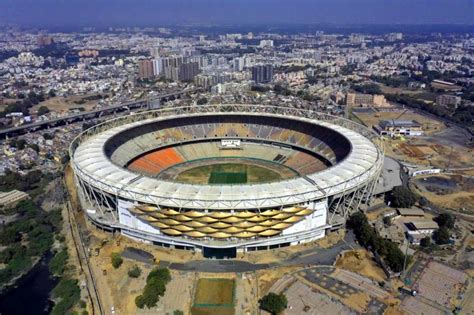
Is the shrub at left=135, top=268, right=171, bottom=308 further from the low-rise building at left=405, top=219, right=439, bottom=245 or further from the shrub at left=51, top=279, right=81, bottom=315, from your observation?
the low-rise building at left=405, top=219, right=439, bottom=245

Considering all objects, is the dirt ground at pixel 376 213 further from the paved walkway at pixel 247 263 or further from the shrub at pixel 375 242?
the paved walkway at pixel 247 263

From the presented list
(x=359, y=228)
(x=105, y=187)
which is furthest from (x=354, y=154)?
(x=105, y=187)

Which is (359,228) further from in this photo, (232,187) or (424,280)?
(232,187)

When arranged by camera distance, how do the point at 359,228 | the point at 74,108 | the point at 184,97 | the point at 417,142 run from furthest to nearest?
the point at 184,97, the point at 74,108, the point at 417,142, the point at 359,228

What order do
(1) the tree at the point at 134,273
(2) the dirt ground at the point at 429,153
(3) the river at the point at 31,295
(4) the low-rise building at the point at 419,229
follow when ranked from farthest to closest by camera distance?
(2) the dirt ground at the point at 429,153
(4) the low-rise building at the point at 419,229
(1) the tree at the point at 134,273
(3) the river at the point at 31,295

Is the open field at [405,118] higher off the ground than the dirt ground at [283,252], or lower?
lower

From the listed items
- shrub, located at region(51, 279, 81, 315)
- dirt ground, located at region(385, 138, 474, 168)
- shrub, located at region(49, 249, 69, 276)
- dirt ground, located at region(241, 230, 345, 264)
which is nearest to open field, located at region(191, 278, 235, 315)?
dirt ground, located at region(241, 230, 345, 264)

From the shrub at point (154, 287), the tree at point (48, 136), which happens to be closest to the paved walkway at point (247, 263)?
the shrub at point (154, 287)
